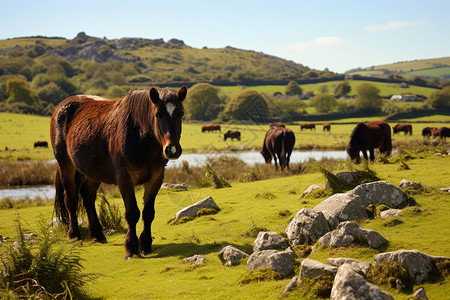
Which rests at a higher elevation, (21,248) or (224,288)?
(21,248)

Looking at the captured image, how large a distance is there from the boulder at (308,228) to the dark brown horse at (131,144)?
234cm

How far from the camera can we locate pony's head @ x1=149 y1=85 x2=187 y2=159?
7.28m

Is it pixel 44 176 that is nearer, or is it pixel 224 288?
pixel 224 288

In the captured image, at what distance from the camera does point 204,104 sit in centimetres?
8325

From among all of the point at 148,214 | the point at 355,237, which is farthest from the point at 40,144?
the point at 355,237

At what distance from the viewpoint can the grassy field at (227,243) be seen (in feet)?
18.2

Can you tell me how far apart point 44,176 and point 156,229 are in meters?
21.0

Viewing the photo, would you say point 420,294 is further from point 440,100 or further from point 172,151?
point 440,100

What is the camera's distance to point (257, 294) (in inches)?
201

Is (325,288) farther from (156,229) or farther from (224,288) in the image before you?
(156,229)

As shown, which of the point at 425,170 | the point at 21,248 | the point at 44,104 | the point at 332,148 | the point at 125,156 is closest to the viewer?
the point at 21,248

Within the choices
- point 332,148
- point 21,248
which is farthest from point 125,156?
point 332,148

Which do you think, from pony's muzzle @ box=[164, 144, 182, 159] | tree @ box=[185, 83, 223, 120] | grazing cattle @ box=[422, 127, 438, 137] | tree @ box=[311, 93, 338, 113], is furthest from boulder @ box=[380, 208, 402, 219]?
tree @ box=[311, 93, 338, 113]

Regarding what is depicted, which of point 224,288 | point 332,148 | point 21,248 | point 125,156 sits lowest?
point 332,148
